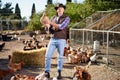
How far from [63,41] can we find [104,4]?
40.8 feet

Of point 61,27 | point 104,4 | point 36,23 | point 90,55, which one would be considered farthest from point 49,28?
point 36,23

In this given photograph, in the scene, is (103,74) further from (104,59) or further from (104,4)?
(104,4)

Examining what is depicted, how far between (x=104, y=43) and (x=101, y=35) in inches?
41.4

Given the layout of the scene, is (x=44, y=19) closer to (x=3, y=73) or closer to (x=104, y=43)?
(x=3, y=73)

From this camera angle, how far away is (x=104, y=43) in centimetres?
1650

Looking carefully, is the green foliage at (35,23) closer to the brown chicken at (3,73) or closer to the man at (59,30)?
the man at (59,30)

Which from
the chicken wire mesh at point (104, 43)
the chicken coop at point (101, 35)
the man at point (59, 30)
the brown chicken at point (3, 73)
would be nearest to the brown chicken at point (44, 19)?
the man at point (59, 30)

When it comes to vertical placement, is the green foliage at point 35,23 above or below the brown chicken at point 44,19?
below

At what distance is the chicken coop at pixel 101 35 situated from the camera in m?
14.6

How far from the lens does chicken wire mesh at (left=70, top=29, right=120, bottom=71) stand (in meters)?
12.1

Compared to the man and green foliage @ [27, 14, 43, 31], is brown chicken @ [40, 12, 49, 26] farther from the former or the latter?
green foliage @ [27, 14, 43, 31]

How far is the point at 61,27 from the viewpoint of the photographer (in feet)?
26.4

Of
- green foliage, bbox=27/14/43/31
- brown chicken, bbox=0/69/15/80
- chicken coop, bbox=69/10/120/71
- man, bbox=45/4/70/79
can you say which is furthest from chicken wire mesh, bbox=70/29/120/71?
green foliage, bbox=27/14/43/31

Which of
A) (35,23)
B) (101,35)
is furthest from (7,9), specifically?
(101,35)
